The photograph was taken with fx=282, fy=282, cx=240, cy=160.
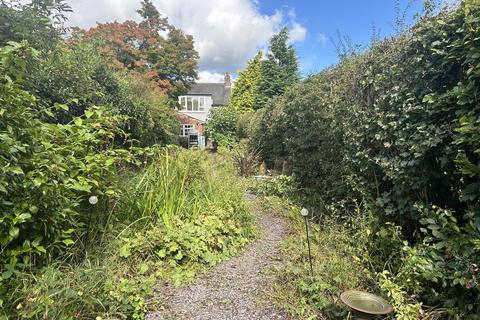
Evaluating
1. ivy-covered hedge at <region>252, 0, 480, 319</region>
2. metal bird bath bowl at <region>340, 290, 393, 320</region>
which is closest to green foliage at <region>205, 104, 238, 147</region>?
ivy-covered hedge at <region>252, 0, 480, 319</region>

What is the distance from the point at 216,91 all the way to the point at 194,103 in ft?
14.1

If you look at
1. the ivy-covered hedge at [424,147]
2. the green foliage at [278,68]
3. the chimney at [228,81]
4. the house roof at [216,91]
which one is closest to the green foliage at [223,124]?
the green foliage at [278,68]

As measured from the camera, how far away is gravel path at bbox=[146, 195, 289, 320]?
249cm

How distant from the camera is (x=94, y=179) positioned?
9.06 feet

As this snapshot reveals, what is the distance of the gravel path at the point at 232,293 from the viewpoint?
249 centimetres

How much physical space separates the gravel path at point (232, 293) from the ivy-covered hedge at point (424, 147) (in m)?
1.22

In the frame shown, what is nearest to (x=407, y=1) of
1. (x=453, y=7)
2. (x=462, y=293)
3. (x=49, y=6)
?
(x=453, y=7)

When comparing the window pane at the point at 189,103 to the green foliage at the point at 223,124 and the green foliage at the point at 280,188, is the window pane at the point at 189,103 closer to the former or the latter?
the green foliage at the point at 223,124

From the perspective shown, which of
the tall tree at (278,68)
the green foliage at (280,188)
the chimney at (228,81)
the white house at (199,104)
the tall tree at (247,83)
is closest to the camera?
the green foliage at (280,188)

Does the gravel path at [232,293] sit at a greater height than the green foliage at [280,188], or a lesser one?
lesser

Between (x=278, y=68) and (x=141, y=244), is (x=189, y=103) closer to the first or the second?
(x=278, y=68)

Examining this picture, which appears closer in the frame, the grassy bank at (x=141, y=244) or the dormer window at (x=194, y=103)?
the grassy bank at (x=141, y=244)

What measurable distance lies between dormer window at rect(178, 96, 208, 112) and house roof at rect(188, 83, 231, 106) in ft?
3.45

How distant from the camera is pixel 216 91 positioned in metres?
33.3
